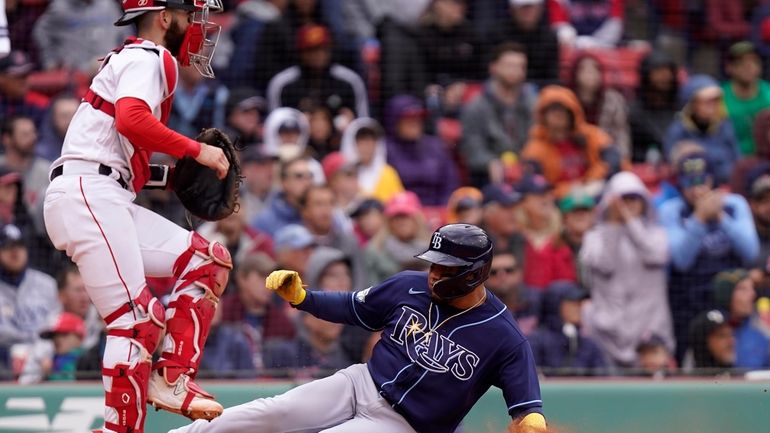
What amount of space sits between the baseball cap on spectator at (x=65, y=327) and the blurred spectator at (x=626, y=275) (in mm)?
3384

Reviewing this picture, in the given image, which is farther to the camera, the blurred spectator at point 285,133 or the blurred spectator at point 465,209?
the blurred spectator at point 285,133

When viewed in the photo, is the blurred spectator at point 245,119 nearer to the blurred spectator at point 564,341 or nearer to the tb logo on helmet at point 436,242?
the blurred spectator at point 564,341

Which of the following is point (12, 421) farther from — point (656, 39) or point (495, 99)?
point (656, 39)

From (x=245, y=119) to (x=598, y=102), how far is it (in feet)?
9.27

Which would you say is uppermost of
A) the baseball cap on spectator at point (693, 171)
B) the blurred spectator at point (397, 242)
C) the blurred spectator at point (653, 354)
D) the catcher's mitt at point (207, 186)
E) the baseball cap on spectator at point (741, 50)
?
the catcher's mitt at point (207, 186)

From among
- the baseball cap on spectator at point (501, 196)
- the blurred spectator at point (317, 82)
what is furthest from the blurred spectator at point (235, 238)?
the blurred spectator at point (317, 82)

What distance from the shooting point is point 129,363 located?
18.0 ft

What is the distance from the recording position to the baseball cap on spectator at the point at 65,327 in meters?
9.04

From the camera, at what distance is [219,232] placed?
9.58m

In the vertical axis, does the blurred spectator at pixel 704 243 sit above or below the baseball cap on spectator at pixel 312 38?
below

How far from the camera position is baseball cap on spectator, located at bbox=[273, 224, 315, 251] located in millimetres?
9484

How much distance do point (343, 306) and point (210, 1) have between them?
141 centimetres

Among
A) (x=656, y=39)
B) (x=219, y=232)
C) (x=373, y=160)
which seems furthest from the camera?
(x=656, y=39)

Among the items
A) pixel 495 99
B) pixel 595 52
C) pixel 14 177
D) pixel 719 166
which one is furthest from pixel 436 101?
pixel 14 177
